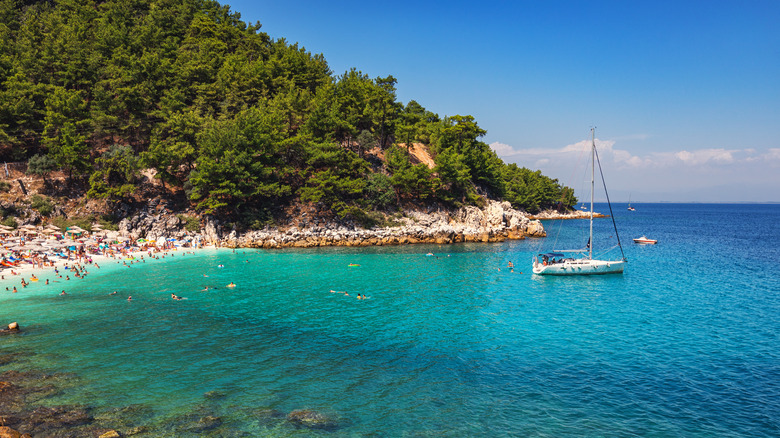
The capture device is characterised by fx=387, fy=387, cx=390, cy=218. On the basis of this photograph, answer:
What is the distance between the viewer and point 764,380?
18641 mm

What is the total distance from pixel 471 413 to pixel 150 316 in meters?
24.0

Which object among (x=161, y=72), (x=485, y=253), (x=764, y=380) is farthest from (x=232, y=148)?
(x=764, y=380)

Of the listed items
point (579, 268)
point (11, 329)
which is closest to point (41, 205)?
point (11, 329)

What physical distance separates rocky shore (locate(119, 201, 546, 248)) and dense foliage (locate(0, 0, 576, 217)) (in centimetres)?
339

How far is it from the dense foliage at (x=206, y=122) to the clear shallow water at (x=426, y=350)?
2414cm

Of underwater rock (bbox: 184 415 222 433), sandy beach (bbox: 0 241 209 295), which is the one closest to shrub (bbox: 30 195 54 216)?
sandy beach (bbox: 0 241 209 295)

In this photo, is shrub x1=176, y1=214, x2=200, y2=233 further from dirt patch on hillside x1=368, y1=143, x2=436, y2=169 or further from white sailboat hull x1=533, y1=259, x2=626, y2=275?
white sailboat hull x1=533, y1=259, x2=626, y2=275

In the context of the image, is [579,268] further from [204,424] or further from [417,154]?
[417,154]

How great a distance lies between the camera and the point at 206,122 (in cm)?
6356

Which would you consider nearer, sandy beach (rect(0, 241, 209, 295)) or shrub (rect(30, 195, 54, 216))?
sandy beach (rect(0, 241, 209, 295))

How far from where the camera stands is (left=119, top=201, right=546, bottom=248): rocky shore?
201 ft

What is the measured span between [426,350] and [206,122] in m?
57.4

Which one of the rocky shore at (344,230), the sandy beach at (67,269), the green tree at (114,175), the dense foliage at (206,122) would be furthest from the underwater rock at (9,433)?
the green tree at (114,175)

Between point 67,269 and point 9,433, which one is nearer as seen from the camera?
point 9,433
